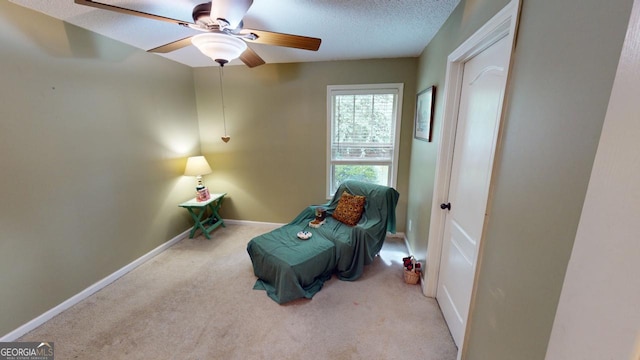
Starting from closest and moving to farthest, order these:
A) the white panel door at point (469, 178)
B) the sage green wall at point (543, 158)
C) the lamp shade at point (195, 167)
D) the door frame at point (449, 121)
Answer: the sage green wall at point (543, 158) → the door frame at point (449, 121) → the white panel door at point (469, 178) → the lamp shade at point (195, 167)

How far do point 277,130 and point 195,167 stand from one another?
1.22 meters

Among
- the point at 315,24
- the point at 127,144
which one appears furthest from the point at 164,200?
the point at 315,24

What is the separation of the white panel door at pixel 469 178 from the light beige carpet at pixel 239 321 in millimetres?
Answer: 351

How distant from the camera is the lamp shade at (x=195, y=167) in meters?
3.16

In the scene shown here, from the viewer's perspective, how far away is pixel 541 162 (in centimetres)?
82

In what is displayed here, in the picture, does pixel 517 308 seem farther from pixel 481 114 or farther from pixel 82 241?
pixel 82 241

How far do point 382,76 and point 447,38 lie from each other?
1.16 m

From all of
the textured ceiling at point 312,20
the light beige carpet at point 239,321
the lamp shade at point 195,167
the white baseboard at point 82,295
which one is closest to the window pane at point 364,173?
the light beige carpet at point 239,321

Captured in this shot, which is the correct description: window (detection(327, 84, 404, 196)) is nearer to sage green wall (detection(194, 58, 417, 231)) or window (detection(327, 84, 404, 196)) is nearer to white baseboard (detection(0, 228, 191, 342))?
sage green wall (detection(194, 58, 417, 231))

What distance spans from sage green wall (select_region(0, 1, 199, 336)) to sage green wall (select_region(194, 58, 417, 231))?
0.72 metres

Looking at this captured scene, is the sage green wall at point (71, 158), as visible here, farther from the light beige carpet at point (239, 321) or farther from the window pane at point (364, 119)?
the window pane at point (364, 119)

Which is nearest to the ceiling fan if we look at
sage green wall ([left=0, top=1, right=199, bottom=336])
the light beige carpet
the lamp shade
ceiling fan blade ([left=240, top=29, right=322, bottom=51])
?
ceiling fan blade ([left=240, top=29, right=322, bottom=51])

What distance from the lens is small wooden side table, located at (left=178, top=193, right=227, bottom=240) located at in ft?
10.2

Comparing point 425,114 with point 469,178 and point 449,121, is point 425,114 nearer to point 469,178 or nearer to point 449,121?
point 449,121
